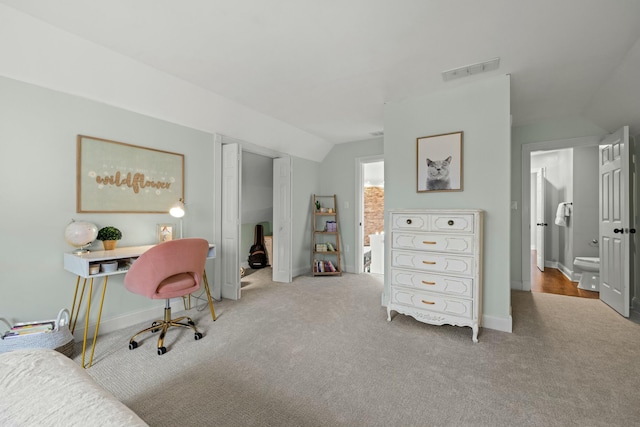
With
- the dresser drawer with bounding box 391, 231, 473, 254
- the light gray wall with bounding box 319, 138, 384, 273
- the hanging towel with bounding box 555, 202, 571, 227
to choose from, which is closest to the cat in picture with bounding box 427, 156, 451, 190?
the dresser drawer with bounding box 391, 231, 473, 254

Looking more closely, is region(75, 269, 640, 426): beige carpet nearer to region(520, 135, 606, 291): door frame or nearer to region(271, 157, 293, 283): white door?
region(520, 135, 606, 291): door frame

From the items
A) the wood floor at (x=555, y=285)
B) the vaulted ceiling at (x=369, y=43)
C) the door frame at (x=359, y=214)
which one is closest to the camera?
the vaulted ceiling at (x=369, y=43)

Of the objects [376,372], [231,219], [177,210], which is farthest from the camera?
[231,219]

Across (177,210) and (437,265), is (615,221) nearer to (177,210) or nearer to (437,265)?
(437,265)

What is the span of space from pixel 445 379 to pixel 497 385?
1.03 feet

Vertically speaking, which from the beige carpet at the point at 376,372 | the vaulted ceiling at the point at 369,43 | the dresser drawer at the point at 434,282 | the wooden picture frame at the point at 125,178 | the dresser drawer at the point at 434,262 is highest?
the vaulted ceiling at the point at 369,43

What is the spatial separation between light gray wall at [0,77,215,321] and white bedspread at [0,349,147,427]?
171 cm

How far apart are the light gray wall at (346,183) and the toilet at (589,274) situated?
345 cm

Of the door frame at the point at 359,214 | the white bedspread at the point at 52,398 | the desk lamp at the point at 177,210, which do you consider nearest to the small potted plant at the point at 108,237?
the desk lamp at the point at 177,210

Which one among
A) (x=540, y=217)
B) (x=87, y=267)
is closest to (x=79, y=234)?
(x=87, y=267)

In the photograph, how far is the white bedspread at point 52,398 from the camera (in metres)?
0.72

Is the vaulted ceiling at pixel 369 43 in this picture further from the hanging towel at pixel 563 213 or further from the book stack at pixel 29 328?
the hanging towel at pixel 563 213

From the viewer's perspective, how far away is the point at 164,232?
3.11 meters

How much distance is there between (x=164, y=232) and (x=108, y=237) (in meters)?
0.56
